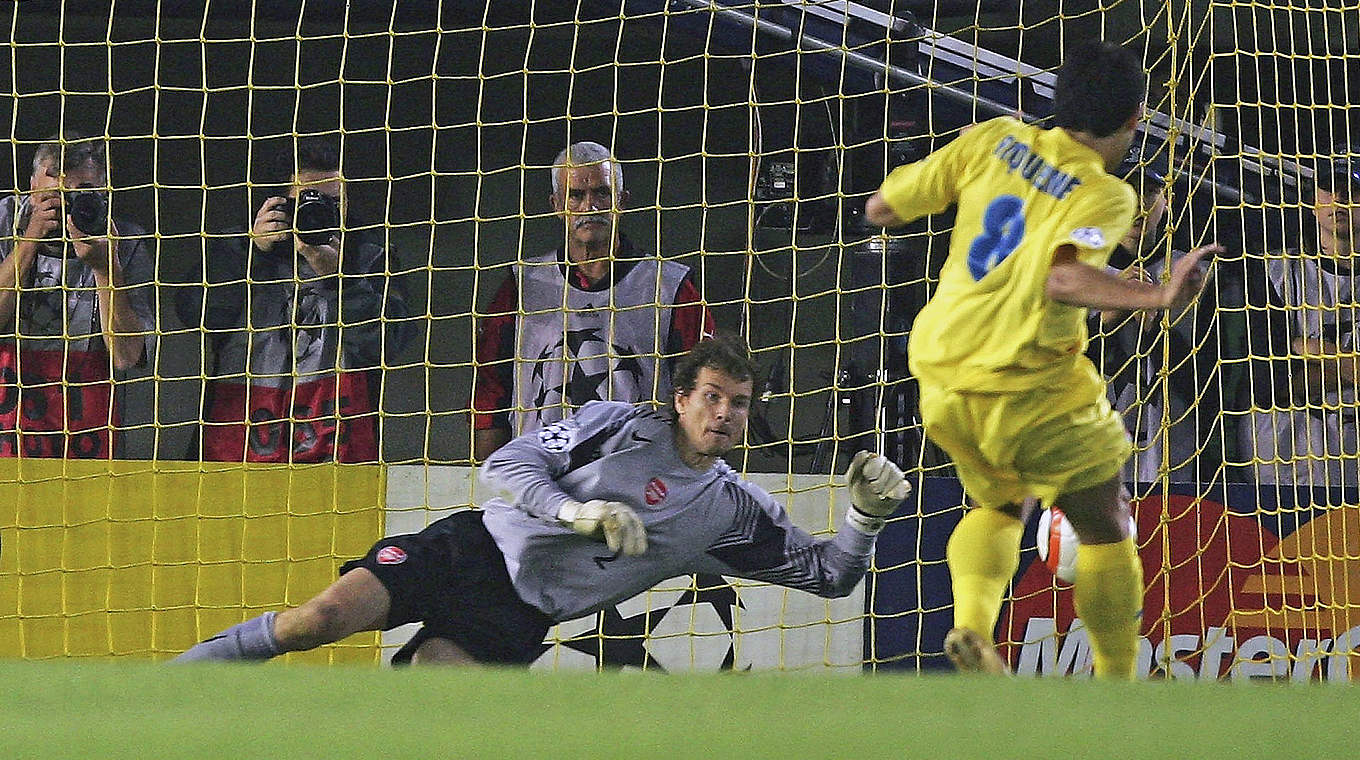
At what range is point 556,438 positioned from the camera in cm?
450

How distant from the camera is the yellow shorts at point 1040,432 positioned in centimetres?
329

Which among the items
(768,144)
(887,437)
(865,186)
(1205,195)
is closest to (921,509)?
(887,437)

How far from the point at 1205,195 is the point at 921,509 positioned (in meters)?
1.67

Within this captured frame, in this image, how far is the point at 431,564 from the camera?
15.1ft

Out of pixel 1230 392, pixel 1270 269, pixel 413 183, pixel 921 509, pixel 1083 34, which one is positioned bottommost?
pixel 921 509

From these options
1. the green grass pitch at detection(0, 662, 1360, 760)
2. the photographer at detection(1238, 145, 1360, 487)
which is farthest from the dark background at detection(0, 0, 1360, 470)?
the green grass pitch at detection(0, 662, 1360, 760)

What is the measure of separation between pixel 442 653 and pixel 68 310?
1665mm

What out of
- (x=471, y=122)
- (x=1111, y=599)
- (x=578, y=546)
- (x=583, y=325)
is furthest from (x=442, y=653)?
(x=471, y=122)

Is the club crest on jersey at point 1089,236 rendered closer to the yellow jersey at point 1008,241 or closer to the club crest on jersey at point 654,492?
the yellow jersey at point 1008,241

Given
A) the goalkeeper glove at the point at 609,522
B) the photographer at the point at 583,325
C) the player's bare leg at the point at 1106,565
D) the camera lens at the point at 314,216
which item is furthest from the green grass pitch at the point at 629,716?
the camera lens at the point at 314,216

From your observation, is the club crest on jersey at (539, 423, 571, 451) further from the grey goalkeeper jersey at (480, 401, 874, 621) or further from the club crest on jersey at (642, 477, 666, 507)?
the club crest on jersey at (642, 477, 666, 507)

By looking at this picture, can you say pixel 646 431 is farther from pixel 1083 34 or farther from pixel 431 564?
pixel 1083 34

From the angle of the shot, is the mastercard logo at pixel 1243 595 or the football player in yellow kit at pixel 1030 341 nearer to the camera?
the football player in yellow kit at pixel 1030 341

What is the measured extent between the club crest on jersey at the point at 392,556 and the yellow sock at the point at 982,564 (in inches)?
69.6
